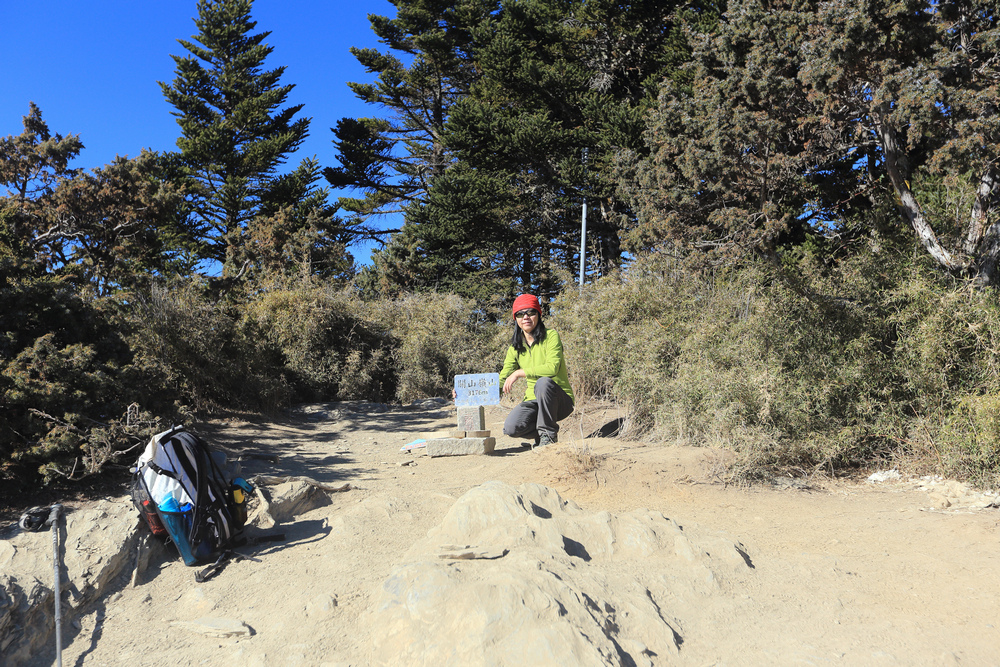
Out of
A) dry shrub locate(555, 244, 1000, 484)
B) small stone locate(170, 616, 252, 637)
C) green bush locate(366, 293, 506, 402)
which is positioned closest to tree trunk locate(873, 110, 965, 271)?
dry shrub locate(555, 244, 1000, 484)

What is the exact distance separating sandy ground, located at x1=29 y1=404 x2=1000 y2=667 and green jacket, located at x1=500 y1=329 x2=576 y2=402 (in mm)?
918

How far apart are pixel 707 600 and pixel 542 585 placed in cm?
102

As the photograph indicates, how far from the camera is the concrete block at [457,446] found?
6516 millimetres

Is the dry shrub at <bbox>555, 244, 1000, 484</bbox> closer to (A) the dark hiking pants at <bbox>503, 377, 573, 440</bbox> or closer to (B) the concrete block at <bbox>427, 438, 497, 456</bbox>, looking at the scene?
(A) the dark hiking pants at <bbox>503, 377, 573, 440</bbox>

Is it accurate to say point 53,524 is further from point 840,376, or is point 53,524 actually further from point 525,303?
point 840,376

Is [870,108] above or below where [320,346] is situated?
above

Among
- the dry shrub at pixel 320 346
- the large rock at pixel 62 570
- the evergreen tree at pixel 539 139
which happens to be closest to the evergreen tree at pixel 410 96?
the evergreen tree at pixel 539 139

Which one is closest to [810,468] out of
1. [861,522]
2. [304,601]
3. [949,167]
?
[861,522]

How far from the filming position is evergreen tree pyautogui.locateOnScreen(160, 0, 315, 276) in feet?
79.3

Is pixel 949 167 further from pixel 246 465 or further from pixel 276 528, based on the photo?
pixel 246 465

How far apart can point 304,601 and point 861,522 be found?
3652 millimetres

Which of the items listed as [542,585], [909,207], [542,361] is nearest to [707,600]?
[542,585]

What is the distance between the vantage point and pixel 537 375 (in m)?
6.39

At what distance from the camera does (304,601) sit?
3.21 meters
